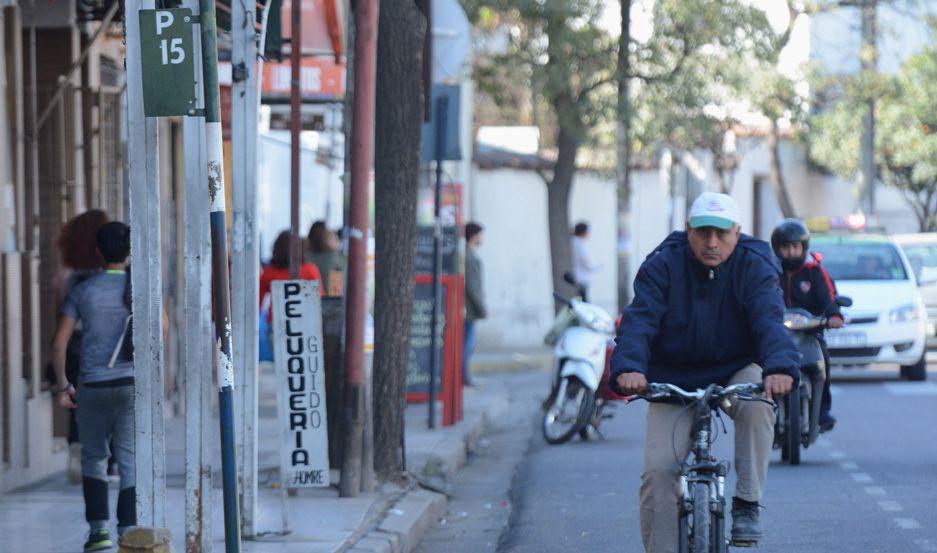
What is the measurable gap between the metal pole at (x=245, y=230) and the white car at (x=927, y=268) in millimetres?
16089

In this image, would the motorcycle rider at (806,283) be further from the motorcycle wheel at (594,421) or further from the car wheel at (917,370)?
the car wheel at (917,370)

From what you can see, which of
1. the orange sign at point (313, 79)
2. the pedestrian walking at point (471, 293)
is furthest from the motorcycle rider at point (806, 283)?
the pedestrian walking at point (471, 293)

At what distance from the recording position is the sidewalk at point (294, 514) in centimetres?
775

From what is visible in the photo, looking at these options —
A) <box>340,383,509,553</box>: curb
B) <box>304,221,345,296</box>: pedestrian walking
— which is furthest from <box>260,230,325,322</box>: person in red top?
<box>340,383,509,553</box>: curb

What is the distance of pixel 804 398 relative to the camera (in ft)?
35.5

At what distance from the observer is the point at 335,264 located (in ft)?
48.4

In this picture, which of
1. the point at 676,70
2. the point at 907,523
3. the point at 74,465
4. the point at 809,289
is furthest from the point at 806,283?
the point at 676,70

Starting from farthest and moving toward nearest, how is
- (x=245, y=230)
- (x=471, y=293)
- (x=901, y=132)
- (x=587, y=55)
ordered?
(x=901, y=132) → (x=587, y=55) → (x=471, y=293) → (x=245, y=230)

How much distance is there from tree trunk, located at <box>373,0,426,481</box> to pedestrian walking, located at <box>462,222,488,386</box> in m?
7.13

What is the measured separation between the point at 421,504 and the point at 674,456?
11.4ft

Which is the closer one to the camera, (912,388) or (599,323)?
(599,323)

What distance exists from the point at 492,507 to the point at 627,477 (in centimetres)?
124

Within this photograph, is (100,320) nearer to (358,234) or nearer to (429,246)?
(358,234)

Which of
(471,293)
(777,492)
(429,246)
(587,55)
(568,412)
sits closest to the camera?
(777,492)
